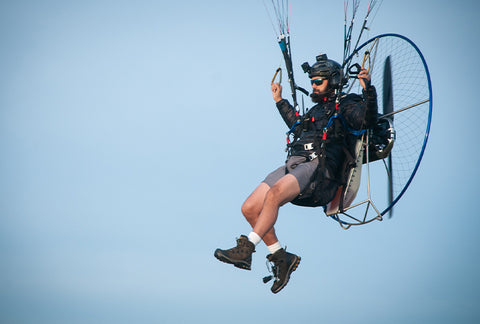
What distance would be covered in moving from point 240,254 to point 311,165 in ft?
4.96

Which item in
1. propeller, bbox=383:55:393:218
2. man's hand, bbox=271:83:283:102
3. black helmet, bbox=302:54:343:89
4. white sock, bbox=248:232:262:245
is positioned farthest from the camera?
man's hand, bbox=271:83:283:102

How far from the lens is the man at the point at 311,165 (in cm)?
864

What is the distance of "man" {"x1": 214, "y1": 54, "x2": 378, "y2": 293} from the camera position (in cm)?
864

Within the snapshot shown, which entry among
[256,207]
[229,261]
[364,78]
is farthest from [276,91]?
[229,261]

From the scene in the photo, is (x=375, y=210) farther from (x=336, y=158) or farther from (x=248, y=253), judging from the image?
(x=248, y=253)

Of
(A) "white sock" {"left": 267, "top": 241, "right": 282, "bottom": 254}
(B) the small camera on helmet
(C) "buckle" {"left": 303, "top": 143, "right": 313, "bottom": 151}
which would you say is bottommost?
(A) "white sock" {"left": 267, "top": 241, "right": 282, "bottom": 254}

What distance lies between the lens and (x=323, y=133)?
356 inches

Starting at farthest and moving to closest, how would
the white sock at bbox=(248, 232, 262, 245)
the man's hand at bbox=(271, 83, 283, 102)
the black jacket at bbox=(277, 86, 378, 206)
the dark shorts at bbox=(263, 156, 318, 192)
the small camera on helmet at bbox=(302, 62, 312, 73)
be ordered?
1. the man's hand at bbox=(271, 83, 283, 102)
2. the small camera on helmet at bbox=(302, 62, 312, 73)
3. the black jacket at bbox=(277, 86, 378, 206)
4. the dark shorts at bbox=(263, 156, 318, 192)
5. the white sock at bbox=(248, 232, 262, 245)

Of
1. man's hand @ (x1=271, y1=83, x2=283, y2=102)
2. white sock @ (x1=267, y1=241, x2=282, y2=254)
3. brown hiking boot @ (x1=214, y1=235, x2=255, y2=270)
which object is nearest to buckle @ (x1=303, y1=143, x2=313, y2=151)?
man's hand @ (x1=271, y1=83, x2=283, y2=102)

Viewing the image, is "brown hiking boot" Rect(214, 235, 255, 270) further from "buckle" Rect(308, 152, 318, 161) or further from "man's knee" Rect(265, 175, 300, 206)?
"buckle" Rect(308, 152, 318, 161)

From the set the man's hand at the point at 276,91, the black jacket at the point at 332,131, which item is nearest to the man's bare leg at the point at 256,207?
the black jacket at the point at 332,131

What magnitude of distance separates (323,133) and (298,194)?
0.89 meters

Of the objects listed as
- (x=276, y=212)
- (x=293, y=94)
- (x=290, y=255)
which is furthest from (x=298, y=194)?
(x=293, y=94)

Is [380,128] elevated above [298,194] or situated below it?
above
